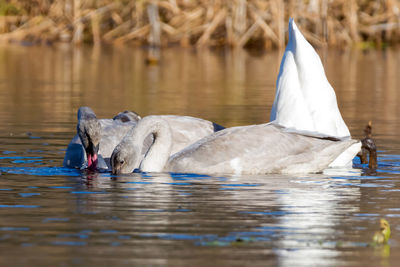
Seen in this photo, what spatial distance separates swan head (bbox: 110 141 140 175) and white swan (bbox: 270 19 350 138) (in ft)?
A: 5.39

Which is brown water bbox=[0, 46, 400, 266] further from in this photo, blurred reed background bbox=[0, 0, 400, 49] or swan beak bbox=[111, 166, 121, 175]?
blurred reed background bbox=[0, 0, 400, 49]

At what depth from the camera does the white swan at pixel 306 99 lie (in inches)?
408

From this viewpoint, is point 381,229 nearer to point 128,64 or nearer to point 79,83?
point 79,83

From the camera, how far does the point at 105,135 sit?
11.0m

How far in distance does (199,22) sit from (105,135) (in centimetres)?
2421

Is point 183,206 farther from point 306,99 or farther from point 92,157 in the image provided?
point 306,99

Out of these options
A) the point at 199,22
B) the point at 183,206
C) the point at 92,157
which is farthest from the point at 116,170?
the point at 199,22

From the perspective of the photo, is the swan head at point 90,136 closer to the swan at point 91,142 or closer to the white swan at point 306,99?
the swan at point 91,142

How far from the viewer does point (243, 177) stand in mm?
9703

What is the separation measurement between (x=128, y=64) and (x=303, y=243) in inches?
858

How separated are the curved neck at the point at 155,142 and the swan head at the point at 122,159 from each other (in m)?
0.11

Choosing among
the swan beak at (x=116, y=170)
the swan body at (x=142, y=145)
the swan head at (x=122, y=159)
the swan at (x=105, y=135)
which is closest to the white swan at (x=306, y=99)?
the swan at (x=105, y=135)

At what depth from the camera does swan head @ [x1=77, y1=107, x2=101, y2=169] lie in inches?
398

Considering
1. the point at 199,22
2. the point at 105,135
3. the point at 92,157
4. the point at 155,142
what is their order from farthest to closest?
the point at 199,22 → the point at 105,135 → the point at 92,157 → the point at 155,142
